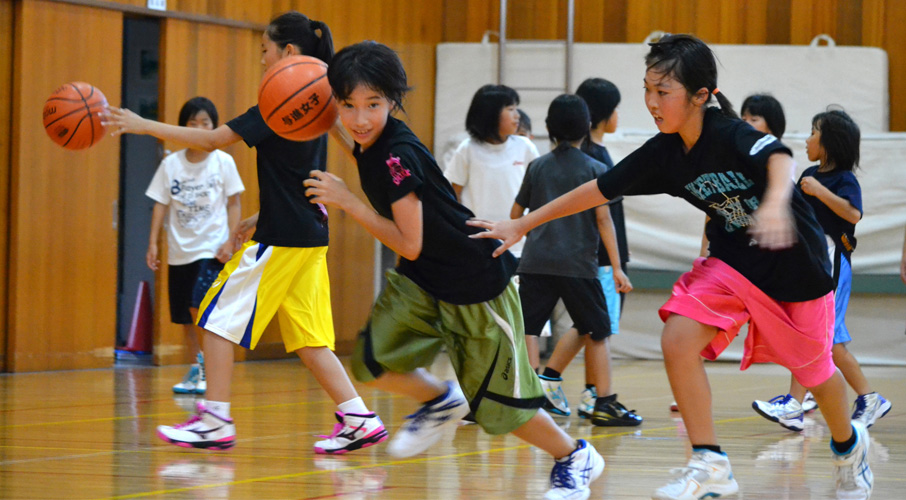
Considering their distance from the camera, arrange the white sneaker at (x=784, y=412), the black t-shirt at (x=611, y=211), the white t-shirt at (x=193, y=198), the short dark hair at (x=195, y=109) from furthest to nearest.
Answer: the white t-shirt at (x=193, y=198) → the short dark hair at (x=195, y=109) → the black t-shirt at (x=611, y=211) → the white sneaker at (x=784, y=412)

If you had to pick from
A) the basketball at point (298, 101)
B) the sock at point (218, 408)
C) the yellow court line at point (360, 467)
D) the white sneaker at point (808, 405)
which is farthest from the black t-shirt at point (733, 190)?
the white sneaker at point (808, 405)

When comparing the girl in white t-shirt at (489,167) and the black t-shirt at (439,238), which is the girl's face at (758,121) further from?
the black t-shirt at (439,238)

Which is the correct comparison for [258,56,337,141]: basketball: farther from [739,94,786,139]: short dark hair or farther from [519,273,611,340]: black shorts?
[739,94,786,139]: short dark hair

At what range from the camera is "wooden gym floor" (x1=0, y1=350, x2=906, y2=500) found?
2.92m

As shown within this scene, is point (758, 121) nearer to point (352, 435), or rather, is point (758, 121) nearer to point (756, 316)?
point (756, 316)

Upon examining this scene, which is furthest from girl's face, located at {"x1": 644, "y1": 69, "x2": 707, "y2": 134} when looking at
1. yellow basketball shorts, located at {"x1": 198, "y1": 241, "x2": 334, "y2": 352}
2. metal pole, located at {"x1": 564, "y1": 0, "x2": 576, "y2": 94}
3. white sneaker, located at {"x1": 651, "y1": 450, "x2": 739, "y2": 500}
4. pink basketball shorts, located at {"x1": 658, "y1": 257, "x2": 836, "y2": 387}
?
metal pole, located at {"x1": 564, "y1": 0, "x2": 576, "y2": 94}

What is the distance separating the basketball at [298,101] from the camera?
3139mm

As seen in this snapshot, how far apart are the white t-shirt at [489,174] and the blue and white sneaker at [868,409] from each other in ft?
5.71

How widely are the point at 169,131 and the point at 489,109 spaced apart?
6.06 ft

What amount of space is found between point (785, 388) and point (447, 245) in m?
4.08

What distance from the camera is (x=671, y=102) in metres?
2.79

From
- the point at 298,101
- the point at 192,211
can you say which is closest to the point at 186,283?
the point at 192,211

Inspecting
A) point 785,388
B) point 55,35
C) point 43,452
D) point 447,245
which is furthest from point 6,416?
point 785,388

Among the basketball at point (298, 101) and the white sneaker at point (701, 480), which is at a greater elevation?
the basketball at point (298, 101)
